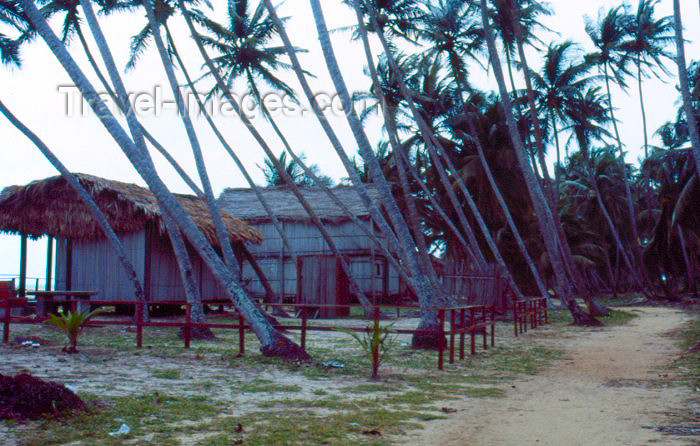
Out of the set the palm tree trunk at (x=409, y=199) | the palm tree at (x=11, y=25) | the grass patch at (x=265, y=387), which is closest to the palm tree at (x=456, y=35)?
the palm tree trunk at (x=409, y=199)

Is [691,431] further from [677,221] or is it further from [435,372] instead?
[677,221]

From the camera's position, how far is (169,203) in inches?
449

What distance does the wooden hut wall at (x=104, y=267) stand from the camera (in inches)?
819

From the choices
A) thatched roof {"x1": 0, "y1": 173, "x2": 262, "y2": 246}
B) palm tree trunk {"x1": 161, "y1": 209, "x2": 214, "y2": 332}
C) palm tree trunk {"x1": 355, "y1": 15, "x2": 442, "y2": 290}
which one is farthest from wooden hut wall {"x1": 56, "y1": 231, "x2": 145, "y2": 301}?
palm tree trunk {"x1": 355, "y1": 15, "x2": 442, "y2": 290}

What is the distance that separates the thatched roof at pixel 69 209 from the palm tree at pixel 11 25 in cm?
348

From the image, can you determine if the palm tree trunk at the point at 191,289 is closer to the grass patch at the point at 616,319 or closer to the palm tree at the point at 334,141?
the palm tree at the point at 334,141

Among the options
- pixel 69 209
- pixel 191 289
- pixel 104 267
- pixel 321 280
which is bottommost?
pixel 191 289

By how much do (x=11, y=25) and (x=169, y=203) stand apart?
1124 centimetres

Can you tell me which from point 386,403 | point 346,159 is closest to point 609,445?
point 386,403

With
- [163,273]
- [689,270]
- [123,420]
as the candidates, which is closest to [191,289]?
[163,273]

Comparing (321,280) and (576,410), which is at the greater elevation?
(321,280)

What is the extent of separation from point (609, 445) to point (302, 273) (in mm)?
17529

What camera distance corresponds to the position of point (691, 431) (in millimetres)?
6121

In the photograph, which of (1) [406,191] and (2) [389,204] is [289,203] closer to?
(1) [406,191]
